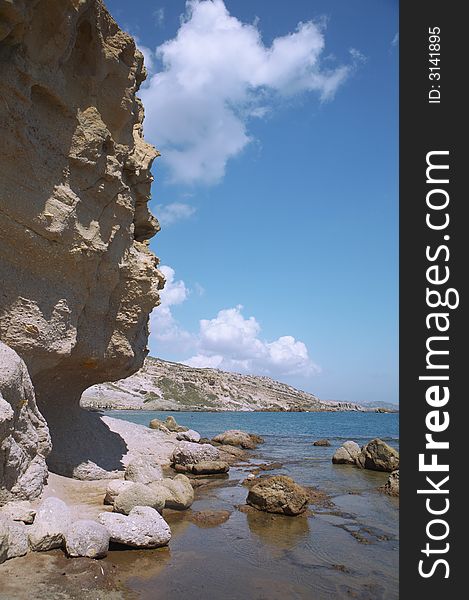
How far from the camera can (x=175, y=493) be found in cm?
1259

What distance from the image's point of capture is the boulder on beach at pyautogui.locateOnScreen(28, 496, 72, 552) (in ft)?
25.7

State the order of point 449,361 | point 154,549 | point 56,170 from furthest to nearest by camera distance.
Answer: point 56,170 < point 154,549 < point 449,361

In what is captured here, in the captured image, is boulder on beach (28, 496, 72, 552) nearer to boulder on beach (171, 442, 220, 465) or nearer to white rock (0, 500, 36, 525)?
white rock (0, 500, 36, 525)

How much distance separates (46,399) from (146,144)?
8.74 meters

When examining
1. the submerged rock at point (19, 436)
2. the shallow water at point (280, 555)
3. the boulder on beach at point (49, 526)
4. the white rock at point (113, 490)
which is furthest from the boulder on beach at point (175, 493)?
the boulder on beach at point (49, 526)

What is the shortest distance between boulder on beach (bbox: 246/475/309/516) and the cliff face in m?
5.21

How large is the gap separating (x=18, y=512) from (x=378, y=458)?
Answer: 17206 millimetres

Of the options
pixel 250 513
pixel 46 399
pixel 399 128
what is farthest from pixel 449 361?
pixel 46 399

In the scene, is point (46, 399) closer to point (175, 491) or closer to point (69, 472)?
point (69, 472)

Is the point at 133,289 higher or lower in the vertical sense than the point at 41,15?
lower

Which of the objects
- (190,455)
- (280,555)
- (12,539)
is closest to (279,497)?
(280,555)

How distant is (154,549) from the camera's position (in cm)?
905

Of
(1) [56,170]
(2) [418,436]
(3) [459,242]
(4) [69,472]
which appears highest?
(1) [56,170]

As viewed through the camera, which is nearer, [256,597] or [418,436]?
[418,436]
